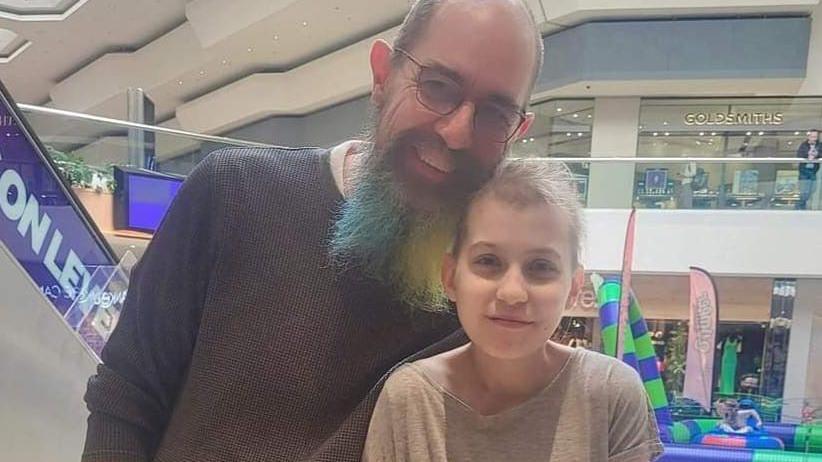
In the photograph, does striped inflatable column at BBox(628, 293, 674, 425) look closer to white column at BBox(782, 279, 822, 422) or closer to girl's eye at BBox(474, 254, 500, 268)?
white column at BBox(782, 279, 822, 422)

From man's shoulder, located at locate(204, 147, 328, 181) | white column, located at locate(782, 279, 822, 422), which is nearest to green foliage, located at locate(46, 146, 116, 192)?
man's shoulder, located at locate(204, 147, 328, 181)

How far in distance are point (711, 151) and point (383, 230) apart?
10.9 m

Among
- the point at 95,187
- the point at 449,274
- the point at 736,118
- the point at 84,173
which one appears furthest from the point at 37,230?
the point at 736,118

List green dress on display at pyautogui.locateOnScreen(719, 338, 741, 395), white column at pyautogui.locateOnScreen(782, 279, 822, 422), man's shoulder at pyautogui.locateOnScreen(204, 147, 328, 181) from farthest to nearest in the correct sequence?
green dress on display at pyautogui.locateOnScreen(719, 338, 741, 395) < white column at pyautogui.locateOnScreen(782, 279, 822, 422) < man's shoulder at pyautogui.locateOnScreen(204, 147, 328, 181)

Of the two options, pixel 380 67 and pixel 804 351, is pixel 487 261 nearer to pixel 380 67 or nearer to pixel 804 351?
pixel 380 67

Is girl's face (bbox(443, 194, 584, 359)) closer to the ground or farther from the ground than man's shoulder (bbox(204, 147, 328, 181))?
closer to the ground

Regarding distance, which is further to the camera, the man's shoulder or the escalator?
the escalator

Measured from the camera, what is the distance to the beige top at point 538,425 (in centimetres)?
86

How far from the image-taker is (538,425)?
0.87 meters

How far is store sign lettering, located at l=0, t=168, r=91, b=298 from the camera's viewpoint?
8.07ft

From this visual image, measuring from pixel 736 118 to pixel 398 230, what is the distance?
11.6 m

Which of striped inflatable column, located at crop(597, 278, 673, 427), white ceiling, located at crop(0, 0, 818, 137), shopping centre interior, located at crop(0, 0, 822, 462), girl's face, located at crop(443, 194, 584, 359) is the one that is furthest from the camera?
white ceiling, located at crop(0, 0, 818, 137)

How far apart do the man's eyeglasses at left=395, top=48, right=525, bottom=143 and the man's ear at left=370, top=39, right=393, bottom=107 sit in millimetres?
96

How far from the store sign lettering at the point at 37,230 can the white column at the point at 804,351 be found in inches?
358
